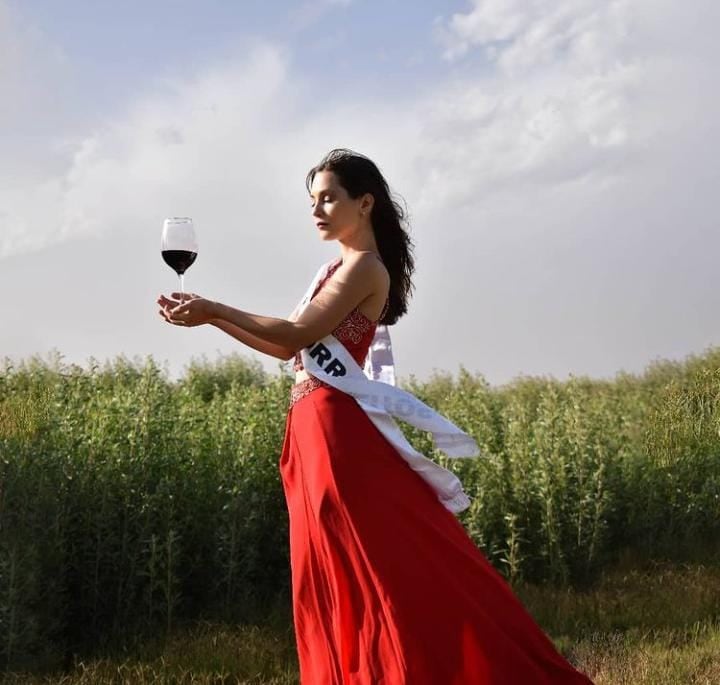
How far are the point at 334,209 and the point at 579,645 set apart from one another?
2984 millimetres

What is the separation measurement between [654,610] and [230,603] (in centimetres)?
241

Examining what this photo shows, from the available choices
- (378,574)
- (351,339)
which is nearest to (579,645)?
(378,574)

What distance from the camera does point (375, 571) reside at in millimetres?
3658

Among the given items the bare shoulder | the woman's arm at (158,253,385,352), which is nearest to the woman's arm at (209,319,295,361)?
the woman's arm at (158,253,385,352)

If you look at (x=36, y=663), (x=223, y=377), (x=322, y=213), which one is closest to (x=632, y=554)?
(x=36, y=663)

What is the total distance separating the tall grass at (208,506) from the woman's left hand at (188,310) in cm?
244

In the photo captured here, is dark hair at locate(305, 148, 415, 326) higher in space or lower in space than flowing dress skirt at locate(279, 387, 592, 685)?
higher

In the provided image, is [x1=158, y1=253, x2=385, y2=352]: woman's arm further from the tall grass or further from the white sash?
the tall grass

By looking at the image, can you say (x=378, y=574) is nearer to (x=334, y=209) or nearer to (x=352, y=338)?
(x=352, y=338)

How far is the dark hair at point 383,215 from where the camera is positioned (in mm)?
3947

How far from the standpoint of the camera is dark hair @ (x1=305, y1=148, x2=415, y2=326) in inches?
155

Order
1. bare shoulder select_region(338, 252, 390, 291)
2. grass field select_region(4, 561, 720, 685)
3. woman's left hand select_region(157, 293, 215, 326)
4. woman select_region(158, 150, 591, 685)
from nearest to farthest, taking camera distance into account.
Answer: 1. woman's left hand select_region(157, 293, 215, 326)
2. woman select_region(158, 150, 591, 685)
3. bare shoulder select_region(338, 252, 390, 291)
4. grass field select_region(4, 561, 720, 685)

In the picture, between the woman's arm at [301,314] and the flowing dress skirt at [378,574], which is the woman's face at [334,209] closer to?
the woman's arm at [301,314]

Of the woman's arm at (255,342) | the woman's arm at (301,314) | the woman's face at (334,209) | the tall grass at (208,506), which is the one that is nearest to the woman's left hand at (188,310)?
the woman's arm at (301,314)
